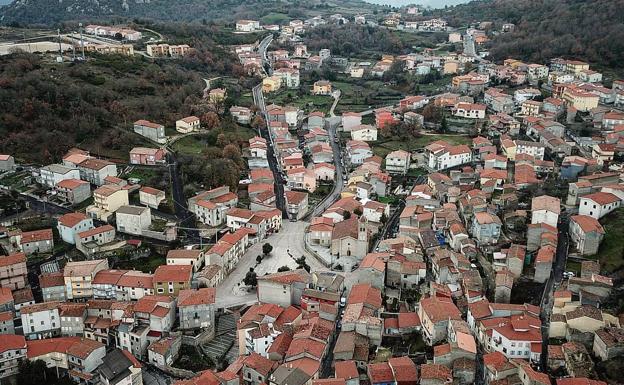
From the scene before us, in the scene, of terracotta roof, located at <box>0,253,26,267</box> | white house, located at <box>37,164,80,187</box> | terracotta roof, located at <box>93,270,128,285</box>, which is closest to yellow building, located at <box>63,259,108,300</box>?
terracotta roof, located at <box>93,270,128,285</box>

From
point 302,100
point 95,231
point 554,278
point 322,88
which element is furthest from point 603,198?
point 322,88

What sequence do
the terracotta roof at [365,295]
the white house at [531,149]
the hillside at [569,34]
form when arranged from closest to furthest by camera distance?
the terracotta roof at [365,295]
the white house at [531,149]
the hillside at [569,34]

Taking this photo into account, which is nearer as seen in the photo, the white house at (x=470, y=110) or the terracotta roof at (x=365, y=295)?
the terracotta roof at (x=365, y=295)

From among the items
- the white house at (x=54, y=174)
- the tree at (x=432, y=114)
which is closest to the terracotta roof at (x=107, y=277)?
the white house at (x=54, y=174)

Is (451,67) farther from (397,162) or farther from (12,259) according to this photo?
(12,259)

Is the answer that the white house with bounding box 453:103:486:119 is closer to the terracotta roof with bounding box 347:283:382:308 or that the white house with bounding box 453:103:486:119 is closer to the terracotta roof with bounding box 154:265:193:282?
the terracotta roof with bounding box 347:283:382:308

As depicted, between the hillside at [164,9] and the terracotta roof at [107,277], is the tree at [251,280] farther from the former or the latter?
the hillside at [164,9]

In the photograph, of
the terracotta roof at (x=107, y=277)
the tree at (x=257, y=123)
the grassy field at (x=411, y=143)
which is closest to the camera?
the terracotta roof at (x=107, y=277)

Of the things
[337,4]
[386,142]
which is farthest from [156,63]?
[337,4]
